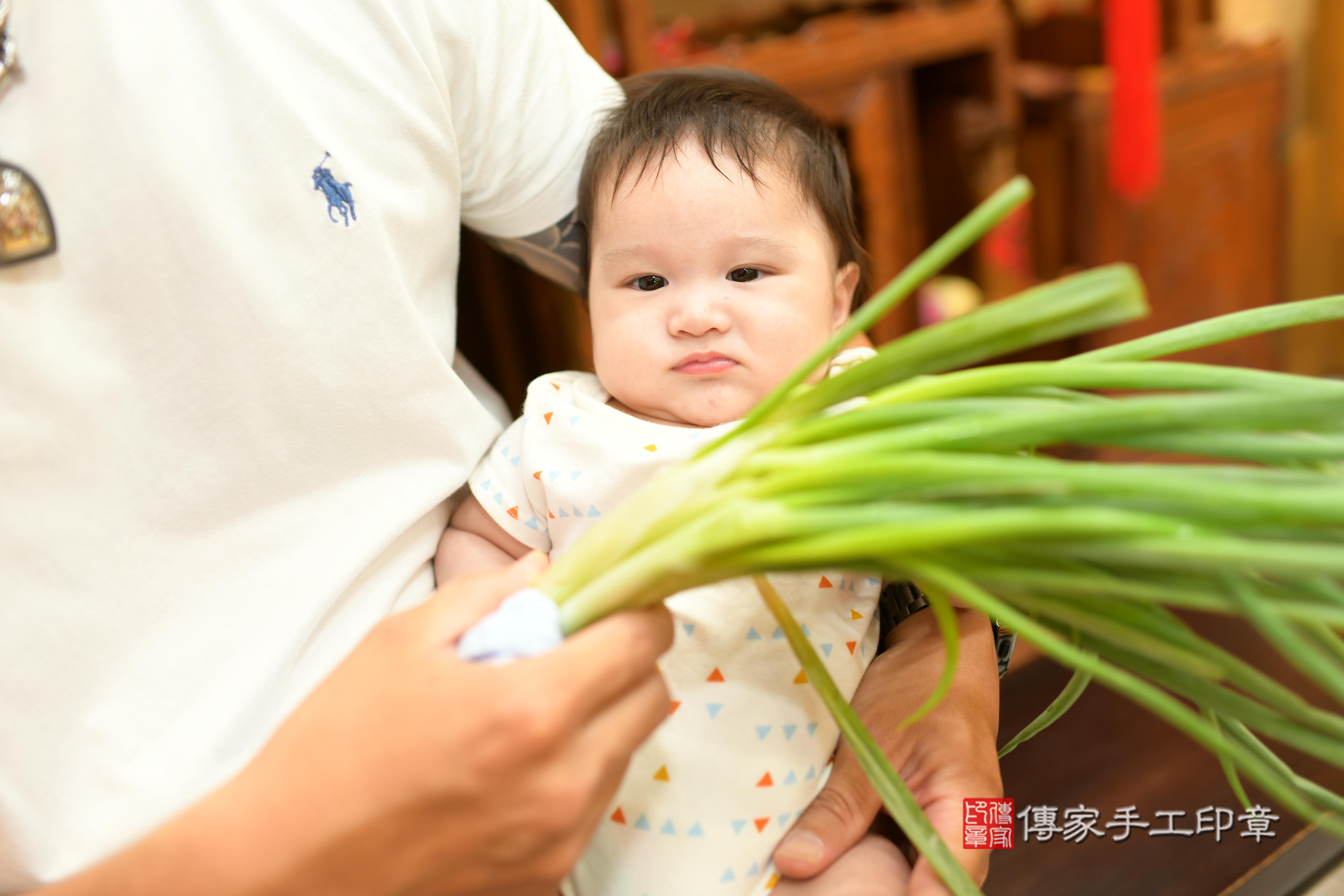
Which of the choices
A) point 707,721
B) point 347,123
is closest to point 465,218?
point 347,123

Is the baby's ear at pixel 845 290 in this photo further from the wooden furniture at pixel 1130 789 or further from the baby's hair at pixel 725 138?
the wooden furniture at pixel 1130 789

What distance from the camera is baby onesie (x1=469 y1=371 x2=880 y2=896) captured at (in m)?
0.82

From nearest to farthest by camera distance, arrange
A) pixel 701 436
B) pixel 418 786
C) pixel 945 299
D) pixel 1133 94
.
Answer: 1. pixel 418 786
2. pixel 701 436
3. pixel 1133 94
4. pixel 945 299

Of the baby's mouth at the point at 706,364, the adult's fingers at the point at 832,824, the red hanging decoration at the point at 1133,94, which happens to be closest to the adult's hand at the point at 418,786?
the adult's fingers at the point at 832,824

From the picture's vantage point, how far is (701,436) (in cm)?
92

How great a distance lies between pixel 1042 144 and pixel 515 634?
259 cm

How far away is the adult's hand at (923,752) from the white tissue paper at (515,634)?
33cm

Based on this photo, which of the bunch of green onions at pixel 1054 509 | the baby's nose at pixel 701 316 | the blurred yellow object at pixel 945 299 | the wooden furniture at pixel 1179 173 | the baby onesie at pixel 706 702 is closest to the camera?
the bunch of green onions at pixel 1054 509

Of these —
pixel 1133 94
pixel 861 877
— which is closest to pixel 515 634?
pixel 861 877

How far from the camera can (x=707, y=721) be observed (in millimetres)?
845

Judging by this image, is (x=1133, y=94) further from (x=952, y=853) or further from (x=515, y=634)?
(x=515, y=634)

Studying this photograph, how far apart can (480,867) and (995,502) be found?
1.35ft

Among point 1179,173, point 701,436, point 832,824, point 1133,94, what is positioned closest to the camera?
point 832,824

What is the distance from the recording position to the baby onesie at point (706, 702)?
0.82 meters
